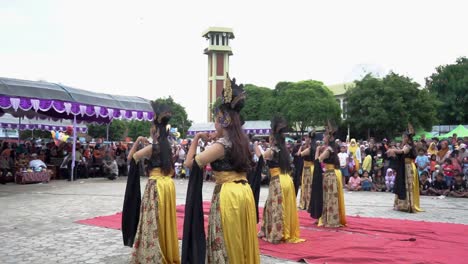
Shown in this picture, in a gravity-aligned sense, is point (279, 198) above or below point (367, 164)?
below

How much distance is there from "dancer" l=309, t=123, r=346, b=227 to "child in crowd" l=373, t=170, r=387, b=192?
760cm

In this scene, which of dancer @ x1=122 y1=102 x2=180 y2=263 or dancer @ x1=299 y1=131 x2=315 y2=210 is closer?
dancer @ x1=122 y1=102 x2=180 y2=263

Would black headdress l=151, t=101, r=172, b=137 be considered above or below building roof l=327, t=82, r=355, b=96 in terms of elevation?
below

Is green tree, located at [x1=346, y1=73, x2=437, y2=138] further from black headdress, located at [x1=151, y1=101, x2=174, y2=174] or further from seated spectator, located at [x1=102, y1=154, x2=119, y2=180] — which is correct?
black headdress, located at [x1=151, y1=101, x2=174, y2=174]

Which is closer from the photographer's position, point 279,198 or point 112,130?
point 279,198

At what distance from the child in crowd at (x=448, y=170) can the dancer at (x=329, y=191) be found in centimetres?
714

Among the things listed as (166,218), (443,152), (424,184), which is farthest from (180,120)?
(166,218)

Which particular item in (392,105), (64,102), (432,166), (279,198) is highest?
(392,105)

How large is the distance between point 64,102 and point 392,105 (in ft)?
78.5

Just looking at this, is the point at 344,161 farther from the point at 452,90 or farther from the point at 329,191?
the point at 452,90

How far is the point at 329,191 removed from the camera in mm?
8266

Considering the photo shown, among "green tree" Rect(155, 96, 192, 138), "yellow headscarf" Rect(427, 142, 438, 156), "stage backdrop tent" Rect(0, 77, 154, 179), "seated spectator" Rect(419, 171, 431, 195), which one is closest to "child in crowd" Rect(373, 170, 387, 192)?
"seated spectator" Rect(419, 171, 431, 195)

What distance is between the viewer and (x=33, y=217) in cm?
902

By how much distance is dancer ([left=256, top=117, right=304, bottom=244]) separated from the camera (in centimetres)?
694
